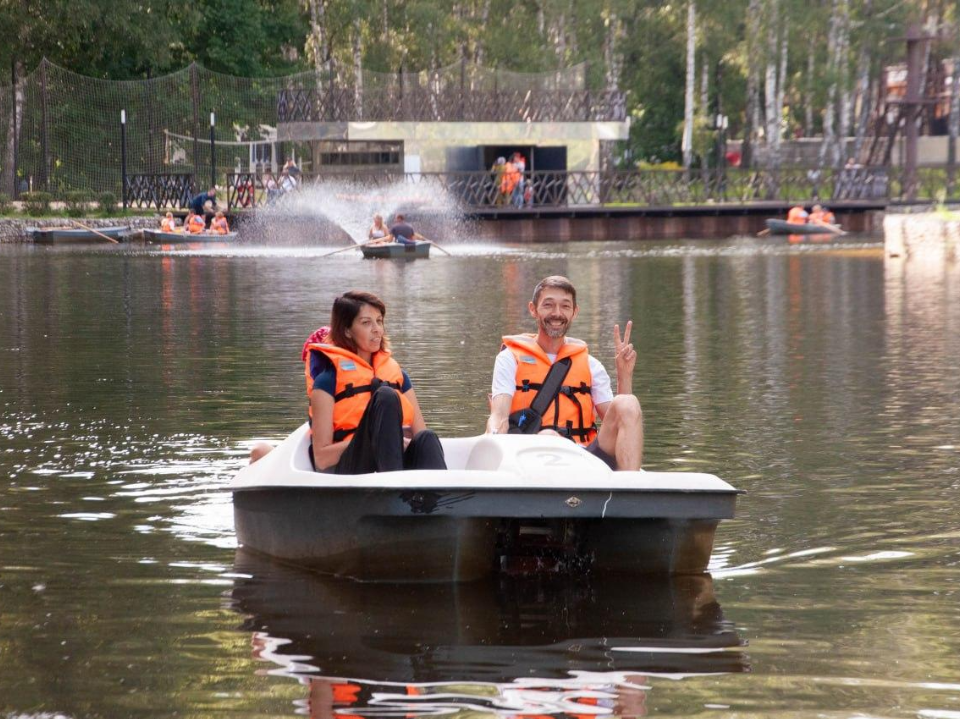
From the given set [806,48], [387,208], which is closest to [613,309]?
[387,208]

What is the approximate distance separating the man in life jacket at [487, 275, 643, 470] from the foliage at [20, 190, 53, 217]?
137 ft

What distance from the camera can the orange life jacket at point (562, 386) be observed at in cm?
819

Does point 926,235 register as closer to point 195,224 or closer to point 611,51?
point 195,224

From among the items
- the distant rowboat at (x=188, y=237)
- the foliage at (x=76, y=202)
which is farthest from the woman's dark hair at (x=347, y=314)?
the foliage at (x=76, y=202)

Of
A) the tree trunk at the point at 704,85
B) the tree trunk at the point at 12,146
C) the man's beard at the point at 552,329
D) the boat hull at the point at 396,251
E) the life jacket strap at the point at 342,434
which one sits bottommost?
the boat hull at the point at 396,251

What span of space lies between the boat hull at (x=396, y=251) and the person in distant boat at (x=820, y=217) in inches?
526

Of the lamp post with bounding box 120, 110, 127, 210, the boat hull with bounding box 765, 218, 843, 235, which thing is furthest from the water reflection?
the lamp post with bounding box 120, 110, 127, 210

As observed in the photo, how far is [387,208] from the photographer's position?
157 ft

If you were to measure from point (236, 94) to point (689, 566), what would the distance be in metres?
49.6

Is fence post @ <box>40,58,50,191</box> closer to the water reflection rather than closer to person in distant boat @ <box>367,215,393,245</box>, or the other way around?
person in distant boat @ <box>367,215,393,245</box>

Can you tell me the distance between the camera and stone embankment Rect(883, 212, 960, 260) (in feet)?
121

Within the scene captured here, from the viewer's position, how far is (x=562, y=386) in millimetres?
8227

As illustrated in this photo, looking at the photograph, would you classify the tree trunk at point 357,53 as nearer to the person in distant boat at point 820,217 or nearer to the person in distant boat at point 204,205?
the person in distant boat at point 204,205

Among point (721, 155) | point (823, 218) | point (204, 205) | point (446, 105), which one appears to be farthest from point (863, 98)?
point (204, 205)
